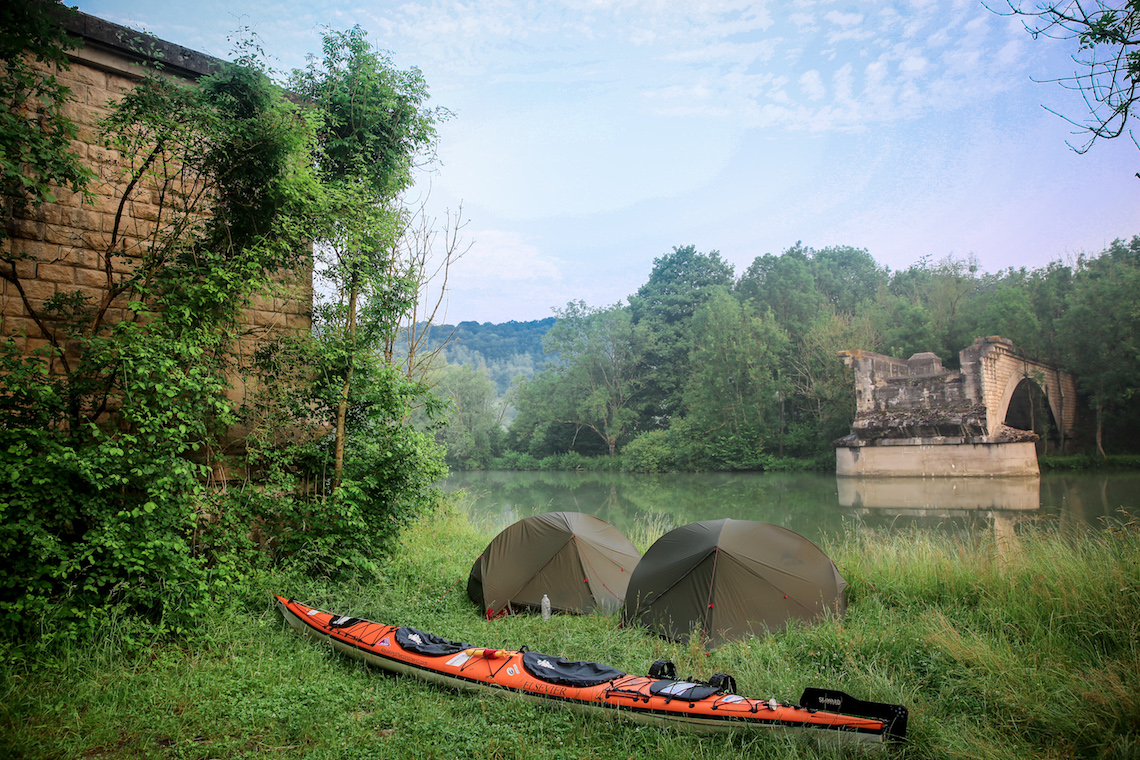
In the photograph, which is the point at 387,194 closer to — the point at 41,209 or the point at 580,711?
the point at 41,209

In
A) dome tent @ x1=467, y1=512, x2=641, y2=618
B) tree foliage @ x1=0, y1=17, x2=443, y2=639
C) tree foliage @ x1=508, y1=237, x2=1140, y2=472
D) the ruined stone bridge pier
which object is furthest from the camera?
tree foliage @ x1=508, y1=237, x2=1140, y2=472

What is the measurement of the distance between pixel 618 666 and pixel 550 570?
5.69 ft

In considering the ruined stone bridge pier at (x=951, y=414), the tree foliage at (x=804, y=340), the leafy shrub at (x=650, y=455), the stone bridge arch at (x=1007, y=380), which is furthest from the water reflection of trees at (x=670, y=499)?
the stone bridge arch at (x=1007, y=380)

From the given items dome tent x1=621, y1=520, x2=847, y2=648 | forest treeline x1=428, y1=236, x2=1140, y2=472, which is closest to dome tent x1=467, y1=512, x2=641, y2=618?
dome tent x1=621, y1=520, x2=847, y2=648

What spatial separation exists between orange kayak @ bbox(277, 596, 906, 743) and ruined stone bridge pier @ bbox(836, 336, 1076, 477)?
757 inches

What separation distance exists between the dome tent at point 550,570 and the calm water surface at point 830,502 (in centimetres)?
336

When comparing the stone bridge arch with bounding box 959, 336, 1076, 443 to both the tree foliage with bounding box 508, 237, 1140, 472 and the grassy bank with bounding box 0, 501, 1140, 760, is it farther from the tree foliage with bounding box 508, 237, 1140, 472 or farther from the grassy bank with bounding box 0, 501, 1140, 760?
the grassy bank with bounding box 0, 501, 1140, 760

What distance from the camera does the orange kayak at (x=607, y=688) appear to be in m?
2.66

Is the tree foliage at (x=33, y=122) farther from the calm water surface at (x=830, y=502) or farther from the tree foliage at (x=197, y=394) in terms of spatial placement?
the calm water surface at (x=830, y=502)

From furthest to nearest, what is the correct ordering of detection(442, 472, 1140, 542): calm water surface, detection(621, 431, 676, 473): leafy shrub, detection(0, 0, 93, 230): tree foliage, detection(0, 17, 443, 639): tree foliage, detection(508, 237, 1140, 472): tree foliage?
detection(621, 431, 676, 473): leafy shrub
detection(508, 237, 1140, 472): tree foliage
detection(442, 472, 1140, 542): calm water surface
detection(0, 17, 443, 639): tree foliage
detection(0, 0, 93, 230): tree foliage

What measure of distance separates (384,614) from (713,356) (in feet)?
93.2

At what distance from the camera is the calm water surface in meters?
12.7

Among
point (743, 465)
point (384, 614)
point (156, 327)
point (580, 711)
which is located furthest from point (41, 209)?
point (743, 465)

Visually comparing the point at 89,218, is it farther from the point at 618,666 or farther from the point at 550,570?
the point at 618,666
